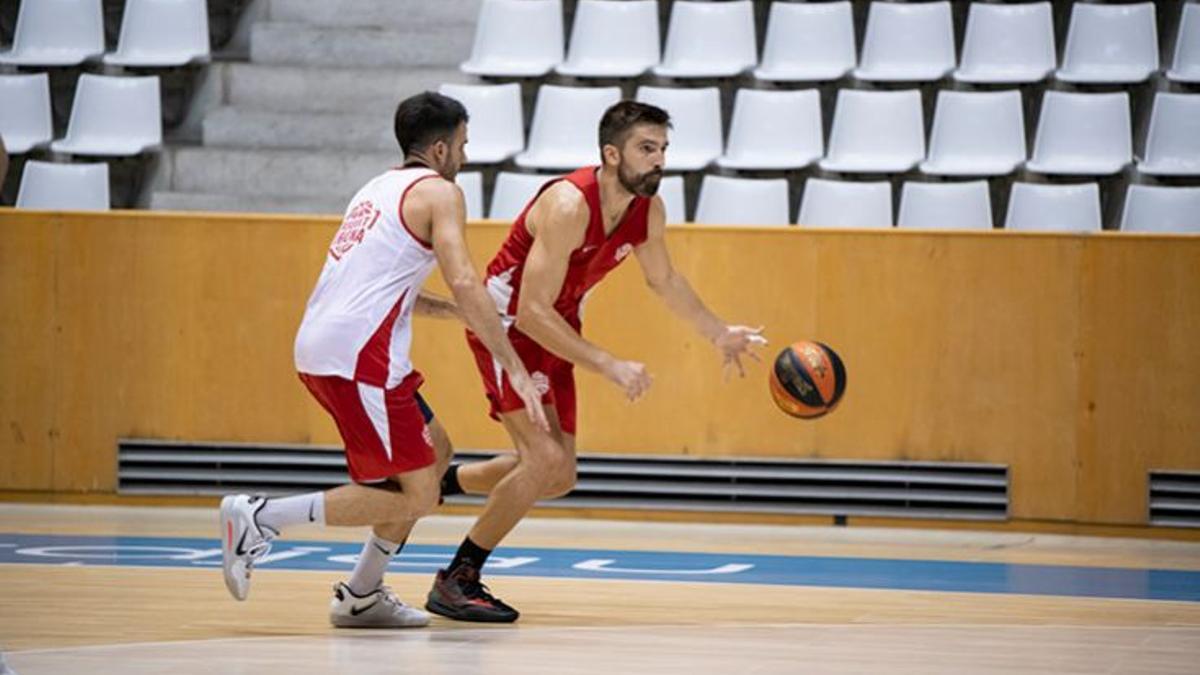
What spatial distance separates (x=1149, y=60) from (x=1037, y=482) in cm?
326

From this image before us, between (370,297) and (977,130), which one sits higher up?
(977,130)

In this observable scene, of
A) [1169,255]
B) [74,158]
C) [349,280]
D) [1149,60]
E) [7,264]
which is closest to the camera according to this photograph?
[349,280]

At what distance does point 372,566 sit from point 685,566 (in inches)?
89.8

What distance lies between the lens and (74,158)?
12.3m

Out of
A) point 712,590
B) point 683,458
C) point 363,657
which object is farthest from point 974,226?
point 363,657

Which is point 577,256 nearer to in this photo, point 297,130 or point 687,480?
point 687,480

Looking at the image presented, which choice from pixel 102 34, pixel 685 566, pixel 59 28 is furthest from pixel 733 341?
pixel 59 28

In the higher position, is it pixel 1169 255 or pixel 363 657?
pixel 1169 255

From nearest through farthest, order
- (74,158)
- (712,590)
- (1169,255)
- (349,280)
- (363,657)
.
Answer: (363,657)
(349,280)
(712,590)
(1169,255)
(74,158)

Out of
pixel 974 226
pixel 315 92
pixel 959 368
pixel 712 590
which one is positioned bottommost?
pixel 712 590

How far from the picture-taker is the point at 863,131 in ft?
37.3

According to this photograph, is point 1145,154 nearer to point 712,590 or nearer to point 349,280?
point 712,590

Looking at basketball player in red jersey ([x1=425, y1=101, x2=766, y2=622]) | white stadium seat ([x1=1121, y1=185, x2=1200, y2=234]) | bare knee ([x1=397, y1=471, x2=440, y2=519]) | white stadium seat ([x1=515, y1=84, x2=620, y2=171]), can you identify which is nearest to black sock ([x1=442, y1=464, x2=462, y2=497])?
→ basketball player in red jersey ([x1=425, y1=101, x2=766, y2=622])

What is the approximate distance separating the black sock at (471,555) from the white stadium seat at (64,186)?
5.68 metres
